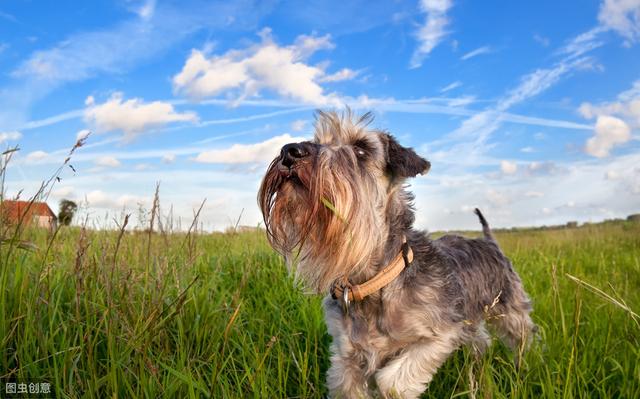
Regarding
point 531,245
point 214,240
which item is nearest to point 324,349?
point 214,240

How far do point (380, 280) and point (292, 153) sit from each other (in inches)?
49.9

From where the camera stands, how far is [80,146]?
4.08m

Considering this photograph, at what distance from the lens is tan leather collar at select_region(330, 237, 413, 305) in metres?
4.18

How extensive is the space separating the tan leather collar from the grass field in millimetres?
685

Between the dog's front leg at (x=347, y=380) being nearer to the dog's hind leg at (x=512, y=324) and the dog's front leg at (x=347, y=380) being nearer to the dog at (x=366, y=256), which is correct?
the dog at (x=366, y=256)

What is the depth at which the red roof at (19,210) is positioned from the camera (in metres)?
4.69

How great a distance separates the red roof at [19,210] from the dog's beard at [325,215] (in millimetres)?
1974

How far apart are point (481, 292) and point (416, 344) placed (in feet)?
5.08

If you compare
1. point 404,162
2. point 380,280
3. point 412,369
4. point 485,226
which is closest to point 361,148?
point 404,162

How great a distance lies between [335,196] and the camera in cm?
393

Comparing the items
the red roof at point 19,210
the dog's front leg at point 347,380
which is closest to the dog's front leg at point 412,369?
the dog's front leg at point 347,380

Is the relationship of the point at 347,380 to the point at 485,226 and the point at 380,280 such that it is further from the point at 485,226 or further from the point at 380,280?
the point at 485,226

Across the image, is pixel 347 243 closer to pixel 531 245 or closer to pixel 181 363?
pixel 181 363

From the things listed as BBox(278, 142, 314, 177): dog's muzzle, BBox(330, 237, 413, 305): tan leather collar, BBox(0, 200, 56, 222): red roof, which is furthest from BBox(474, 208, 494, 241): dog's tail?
BBox(0, 200, 56, 222): red roof
